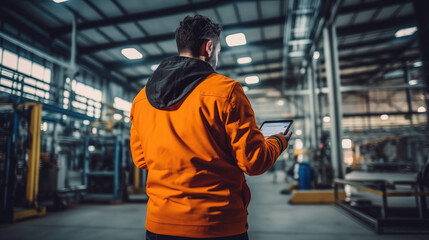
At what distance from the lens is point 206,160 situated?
3.36 ft

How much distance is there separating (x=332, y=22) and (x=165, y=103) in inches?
334

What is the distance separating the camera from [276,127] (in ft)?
4.98

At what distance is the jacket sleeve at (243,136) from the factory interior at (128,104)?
11.0 ft

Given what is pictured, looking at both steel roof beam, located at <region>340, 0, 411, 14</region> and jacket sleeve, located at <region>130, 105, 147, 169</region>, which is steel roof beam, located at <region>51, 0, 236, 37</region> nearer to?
steel roof beam, located at <region>340, 0, 411, 14</region>

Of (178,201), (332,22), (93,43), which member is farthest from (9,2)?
(178,201)

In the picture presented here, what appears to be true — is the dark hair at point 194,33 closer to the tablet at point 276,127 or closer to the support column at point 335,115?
the tablet at point 276,127

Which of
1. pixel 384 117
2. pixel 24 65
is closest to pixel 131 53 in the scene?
pixel 24 65

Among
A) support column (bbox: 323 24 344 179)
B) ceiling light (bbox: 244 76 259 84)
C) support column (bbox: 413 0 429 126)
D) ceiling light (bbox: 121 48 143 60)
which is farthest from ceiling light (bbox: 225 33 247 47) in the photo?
support column (bbox: 413 0 429 126)

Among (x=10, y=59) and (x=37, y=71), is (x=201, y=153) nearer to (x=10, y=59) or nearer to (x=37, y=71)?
(x=10, y=59)

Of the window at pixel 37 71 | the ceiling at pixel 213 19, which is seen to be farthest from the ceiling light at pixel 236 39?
the window at pixel 37 71

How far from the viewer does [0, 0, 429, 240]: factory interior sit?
4.81m

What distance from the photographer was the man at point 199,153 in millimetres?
1017

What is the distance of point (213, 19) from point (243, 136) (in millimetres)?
7223

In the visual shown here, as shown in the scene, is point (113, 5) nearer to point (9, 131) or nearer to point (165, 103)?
point (9, 131)
